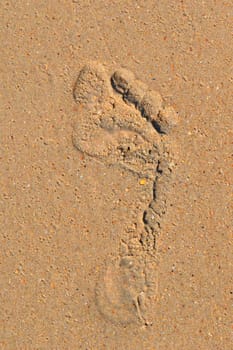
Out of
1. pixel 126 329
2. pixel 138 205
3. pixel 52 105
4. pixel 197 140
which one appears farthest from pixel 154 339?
pixel 52 105

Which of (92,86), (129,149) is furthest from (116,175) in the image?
(92,86)

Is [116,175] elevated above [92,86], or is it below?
below

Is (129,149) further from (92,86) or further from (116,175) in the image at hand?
(92,86)

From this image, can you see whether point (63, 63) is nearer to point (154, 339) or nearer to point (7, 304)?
point (7, 304)
